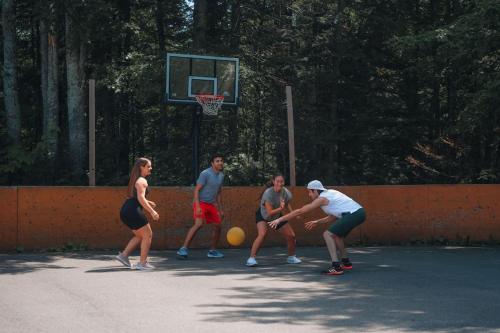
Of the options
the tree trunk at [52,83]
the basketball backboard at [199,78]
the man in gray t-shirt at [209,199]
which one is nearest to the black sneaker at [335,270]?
the man in gray t-shirt at [209,199]

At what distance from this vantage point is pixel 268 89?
2441 cm

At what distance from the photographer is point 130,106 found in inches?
1193

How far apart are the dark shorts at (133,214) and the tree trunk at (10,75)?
11.4 meters

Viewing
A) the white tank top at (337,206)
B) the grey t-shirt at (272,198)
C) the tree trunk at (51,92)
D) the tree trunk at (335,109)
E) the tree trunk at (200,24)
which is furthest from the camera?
the tree trunk at (335,109)

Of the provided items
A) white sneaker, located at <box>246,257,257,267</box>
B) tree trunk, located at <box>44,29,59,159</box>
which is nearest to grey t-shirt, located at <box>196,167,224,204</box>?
white sneaker, located at <box>246,257,257,267</box>

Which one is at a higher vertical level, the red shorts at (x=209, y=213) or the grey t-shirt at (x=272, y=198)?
the grey t-shirt at (x=272, y=198)

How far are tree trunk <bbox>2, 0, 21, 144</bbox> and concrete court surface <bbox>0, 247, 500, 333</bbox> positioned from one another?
923 cm

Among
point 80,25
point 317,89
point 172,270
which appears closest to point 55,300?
point 172,270

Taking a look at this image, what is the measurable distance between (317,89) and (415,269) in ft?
58.5

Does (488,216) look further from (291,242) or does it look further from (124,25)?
(124,25)

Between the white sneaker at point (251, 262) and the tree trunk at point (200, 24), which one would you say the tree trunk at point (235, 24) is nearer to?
the tree trunk at point (200, 24)

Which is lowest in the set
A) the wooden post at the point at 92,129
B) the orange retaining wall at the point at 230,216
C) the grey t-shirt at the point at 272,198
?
the orange retaining wall at the point at 230,216

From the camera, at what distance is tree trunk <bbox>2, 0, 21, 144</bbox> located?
818 inches

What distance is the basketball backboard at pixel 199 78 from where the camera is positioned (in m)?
16.7
